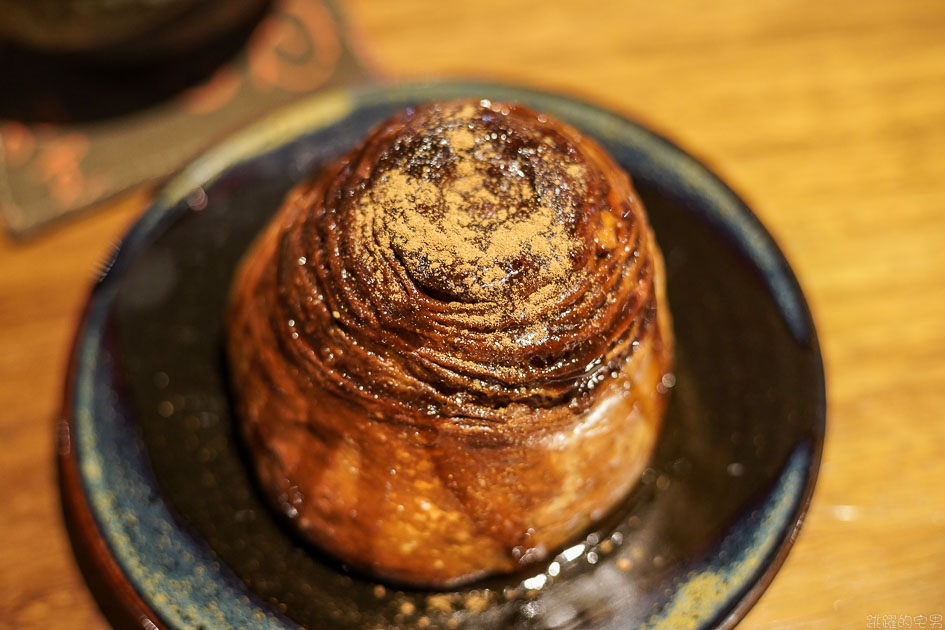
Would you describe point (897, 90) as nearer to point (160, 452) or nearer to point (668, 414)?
point (668, 414)

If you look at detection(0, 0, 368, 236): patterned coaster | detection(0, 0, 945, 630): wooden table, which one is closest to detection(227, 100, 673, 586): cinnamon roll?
detection(0, 0, 945, 630): wooden table

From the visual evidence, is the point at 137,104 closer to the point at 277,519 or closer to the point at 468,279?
the point at 277,519

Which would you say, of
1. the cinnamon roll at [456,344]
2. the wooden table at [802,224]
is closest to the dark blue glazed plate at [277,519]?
the cinnamon roll at [456,344]

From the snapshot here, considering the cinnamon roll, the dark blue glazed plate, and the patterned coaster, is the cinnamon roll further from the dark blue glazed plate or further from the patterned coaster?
the patterned coaster

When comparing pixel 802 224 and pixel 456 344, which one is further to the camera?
pixel 802 224

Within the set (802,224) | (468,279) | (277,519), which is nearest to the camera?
(468,279)

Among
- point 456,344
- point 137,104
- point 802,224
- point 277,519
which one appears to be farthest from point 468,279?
point 137,104
